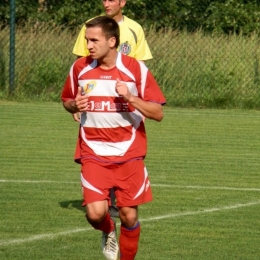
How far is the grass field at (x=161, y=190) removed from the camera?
7610mm

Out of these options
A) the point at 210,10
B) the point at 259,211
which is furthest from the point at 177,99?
the point at 259,211

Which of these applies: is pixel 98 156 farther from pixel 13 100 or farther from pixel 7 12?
pixel 7 12

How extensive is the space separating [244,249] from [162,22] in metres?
12.5

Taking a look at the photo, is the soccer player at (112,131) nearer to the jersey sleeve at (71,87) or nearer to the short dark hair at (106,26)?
the short dark hair at (106,26)

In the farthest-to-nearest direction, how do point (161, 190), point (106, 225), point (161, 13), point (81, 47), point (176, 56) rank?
point (161, 13) < point (176, 56) < point (161, 190) < point (81, 47) < point (106, 225)

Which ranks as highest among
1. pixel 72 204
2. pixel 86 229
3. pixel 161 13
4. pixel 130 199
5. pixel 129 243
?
pixel 130 199

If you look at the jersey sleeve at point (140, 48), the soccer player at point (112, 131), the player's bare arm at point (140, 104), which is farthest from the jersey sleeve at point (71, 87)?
the jersey sleeve at point (140, 48)

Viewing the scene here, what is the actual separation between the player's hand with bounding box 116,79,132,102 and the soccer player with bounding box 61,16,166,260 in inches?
8.2

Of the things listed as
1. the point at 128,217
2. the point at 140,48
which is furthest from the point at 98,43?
the point at 140,48

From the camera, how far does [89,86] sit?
22.7ft

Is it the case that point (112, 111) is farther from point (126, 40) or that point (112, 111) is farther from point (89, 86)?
point (126, 40)

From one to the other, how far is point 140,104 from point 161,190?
3710 millimetres

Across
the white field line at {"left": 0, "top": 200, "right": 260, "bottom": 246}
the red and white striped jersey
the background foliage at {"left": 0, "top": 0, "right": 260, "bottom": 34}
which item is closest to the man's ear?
the red and white striped jersey

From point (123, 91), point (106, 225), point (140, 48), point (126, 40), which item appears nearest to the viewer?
point (123, 91)
